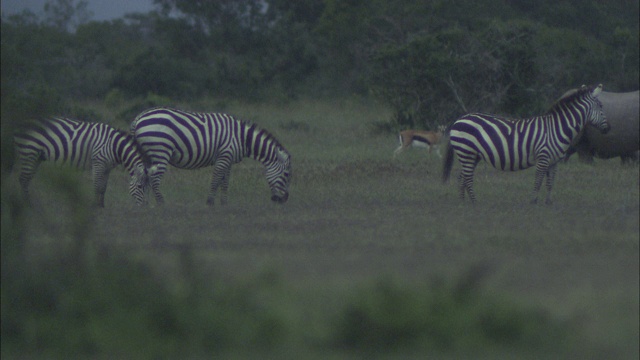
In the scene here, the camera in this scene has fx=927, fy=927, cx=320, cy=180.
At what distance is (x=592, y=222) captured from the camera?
31.0ft

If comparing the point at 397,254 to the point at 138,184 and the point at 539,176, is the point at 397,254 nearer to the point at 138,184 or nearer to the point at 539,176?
the point at 539,176

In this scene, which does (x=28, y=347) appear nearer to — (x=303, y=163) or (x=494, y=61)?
(x=303, y=163)

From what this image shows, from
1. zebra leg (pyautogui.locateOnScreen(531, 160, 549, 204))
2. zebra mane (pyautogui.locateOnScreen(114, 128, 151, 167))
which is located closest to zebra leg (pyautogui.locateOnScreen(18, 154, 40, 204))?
zebra mane (pyautogui.locateOnScreen(114, 128, 151, 167))

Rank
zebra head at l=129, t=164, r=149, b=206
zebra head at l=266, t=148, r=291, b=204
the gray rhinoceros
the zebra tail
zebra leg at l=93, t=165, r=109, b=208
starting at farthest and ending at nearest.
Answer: the gray rhinoceros
the zebra tail
zebra head at l=266, t=148, r=291, b=204
zebra head at l=129, t=164, r=149, b=206
zebra leg at l=93, t=165, r=109, b=208

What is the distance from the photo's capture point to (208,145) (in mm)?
→ 12211

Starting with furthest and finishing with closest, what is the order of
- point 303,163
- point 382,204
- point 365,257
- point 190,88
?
1. point 190,88
2. point 303,163
3. point 382,204
4. point 365,257

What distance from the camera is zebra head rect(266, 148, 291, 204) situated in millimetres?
12141

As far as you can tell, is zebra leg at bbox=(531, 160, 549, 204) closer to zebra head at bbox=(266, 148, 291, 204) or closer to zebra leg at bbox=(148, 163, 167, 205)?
zebra head at bbox=(266, 148, 291, 204)

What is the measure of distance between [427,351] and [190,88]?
24441 mm

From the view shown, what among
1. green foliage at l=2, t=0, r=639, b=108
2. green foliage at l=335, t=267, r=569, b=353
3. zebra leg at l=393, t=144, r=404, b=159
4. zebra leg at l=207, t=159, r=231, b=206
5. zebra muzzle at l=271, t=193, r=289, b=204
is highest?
green foliage at l=2, t=0, r=639, b=108

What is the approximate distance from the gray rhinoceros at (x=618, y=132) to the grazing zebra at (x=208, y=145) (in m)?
6.02

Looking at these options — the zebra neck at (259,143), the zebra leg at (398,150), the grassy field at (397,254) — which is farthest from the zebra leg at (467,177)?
the zebra leg at (398,150)

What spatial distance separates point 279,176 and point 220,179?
2.54 feet

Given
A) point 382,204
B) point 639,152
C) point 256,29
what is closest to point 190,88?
point 256,29
